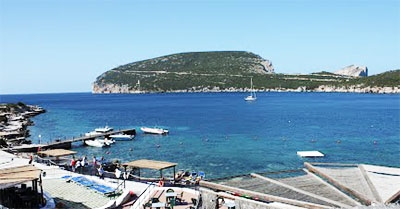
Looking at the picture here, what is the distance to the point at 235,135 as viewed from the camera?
2458 inches

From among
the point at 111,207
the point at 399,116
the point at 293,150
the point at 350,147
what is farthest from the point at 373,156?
the point at 399,116

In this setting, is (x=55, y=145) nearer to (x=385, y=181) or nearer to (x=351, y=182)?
(x=351, y=182)

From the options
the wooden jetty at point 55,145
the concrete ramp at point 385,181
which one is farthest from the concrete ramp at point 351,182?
the wooden jetty at point 55,145

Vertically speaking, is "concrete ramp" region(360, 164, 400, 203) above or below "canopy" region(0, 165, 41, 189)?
below

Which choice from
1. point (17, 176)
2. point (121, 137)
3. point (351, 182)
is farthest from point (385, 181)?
point (121, 137)

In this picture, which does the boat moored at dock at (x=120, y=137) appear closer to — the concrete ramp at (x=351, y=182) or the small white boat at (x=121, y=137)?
the small white boat at (x=121, y=137)

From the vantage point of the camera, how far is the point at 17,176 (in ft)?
55.6

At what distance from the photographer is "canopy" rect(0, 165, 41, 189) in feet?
52.5

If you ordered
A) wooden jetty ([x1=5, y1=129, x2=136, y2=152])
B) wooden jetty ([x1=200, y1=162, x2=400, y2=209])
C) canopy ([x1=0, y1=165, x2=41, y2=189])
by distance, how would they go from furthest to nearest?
wooden jetty ([x1=5, y1=129, x2=136, y2=152]), canopy ([x1=0, y1=165, x2=41, y2=189]), wooden jetty ([x1=200, y1=162, x2=400, y2=209])

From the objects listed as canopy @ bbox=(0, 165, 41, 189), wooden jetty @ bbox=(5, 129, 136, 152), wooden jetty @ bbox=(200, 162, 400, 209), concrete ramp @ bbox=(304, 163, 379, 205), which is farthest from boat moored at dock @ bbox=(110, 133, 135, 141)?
concrete ramp @ bbox=(304, 163, 379, 205)

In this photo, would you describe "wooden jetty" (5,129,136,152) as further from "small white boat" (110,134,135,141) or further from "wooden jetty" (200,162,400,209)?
"wooden jetty" (200,162,400,209)

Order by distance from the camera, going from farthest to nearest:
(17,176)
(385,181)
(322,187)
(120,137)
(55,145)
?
(120,137)
(55,145)
(17,176)
(385,181)
(322,187)

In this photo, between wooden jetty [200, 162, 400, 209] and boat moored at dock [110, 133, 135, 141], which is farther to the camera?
boat moored at dock [110, 133, 135, 141]

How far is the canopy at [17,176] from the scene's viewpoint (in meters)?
16.0
